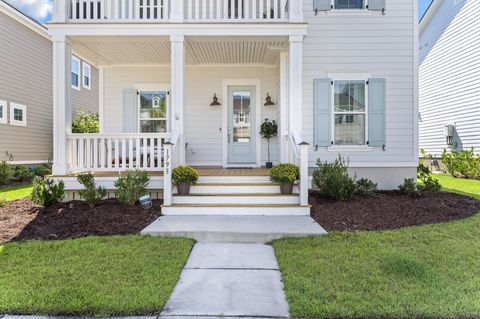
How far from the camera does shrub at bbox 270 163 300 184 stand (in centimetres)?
614

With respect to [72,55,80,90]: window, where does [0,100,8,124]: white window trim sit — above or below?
below

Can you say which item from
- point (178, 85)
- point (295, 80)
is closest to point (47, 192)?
point (178, 85)

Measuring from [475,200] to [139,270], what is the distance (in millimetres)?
6945

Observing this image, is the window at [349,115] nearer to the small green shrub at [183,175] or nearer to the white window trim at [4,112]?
the small green shrub at [183,175]

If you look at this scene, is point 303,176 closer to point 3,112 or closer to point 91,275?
point 91,275

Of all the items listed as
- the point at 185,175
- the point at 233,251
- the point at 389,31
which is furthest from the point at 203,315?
the point at 389,31

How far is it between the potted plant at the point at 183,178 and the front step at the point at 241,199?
6.2 inches

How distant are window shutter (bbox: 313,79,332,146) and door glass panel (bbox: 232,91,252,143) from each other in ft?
6.76

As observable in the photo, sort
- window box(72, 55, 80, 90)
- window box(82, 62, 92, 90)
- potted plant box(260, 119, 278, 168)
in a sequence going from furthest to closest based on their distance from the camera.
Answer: window box(82, 62, 92, 90) → window box(72, 55, 80, 90) → potted plant box(260, 119, 278, 168)

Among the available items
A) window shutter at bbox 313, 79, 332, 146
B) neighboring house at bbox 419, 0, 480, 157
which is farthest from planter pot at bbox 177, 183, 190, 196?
neighboring house at bbox 419, 0, 480, 157

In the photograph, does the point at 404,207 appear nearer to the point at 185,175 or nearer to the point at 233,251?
the point at 233,251

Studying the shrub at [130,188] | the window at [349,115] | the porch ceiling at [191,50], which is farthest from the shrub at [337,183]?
the shrub at [130,188]

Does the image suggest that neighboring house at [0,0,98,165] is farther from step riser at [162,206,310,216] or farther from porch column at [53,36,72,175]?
step riser at [162,206,310,216]

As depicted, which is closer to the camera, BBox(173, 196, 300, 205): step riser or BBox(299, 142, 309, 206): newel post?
BBox(299, 142, 309, 206): newel post
